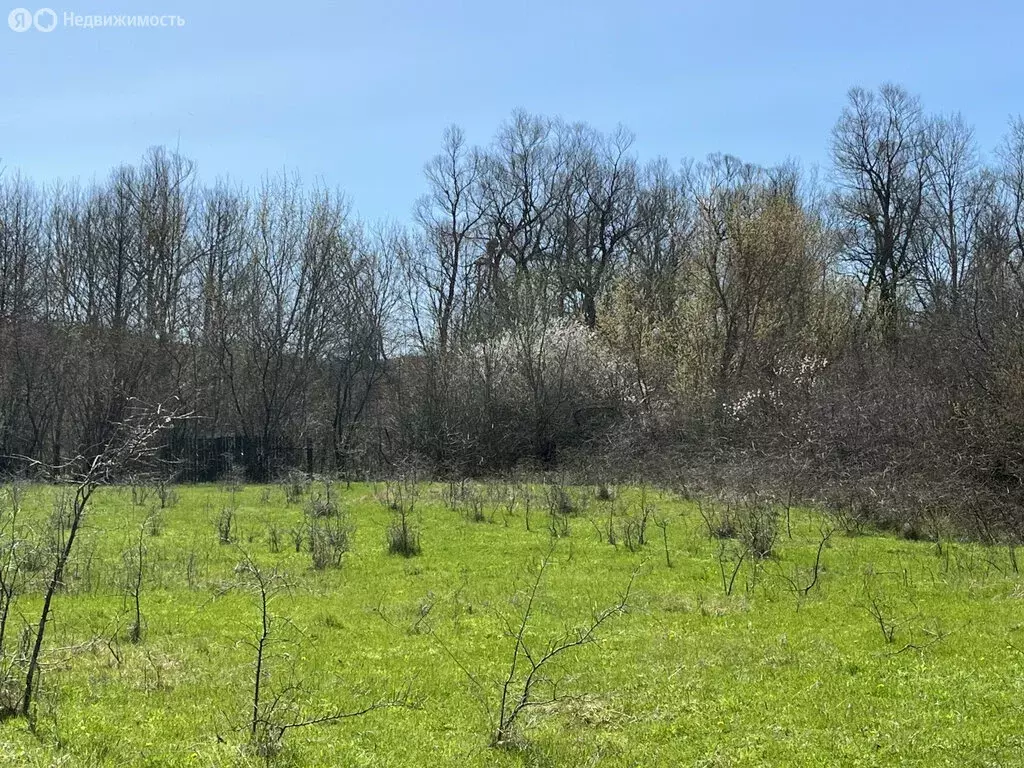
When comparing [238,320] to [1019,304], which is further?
[238,320]

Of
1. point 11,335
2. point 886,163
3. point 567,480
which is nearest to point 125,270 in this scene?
point 11,335

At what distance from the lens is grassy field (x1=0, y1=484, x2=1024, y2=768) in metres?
4.83

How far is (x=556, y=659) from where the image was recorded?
22.5 feet

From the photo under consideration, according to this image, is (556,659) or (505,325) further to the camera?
(505,325)

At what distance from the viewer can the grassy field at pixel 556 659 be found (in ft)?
15.9

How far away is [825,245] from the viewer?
31.2 metres

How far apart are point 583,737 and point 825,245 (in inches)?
1162

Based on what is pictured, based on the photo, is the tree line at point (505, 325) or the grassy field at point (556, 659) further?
the tree line at point (505, 325)

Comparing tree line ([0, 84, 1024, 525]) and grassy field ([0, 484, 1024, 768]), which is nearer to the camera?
grassy field ([0, 484, 1024, 768])

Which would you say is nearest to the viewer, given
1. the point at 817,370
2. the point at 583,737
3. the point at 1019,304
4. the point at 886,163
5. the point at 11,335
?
the point at 583,737

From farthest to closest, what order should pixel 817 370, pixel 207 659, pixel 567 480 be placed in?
pixel 817 370
pixel 567 480
pixel 207 659

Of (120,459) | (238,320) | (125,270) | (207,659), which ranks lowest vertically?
(207,659)

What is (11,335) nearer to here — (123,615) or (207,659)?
(123,615)

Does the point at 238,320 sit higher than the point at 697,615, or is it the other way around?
the point at 238,320
